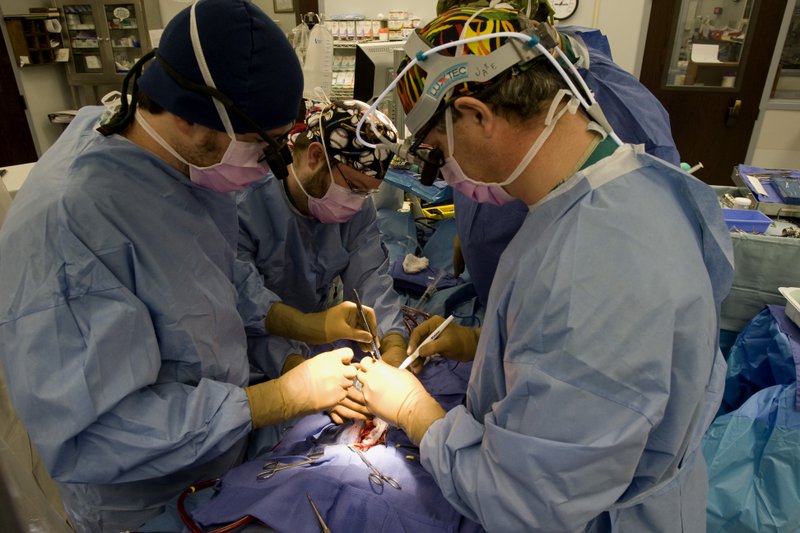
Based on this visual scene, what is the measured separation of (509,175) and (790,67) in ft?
16.7

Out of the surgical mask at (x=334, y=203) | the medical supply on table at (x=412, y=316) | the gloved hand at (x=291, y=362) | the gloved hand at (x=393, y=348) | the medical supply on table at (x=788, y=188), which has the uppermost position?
the surgical mask at (x=334, y=203)

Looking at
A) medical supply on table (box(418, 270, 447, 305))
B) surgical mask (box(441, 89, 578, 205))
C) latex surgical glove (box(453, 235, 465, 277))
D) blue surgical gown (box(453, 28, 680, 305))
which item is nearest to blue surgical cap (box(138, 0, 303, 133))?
surgical mask (box(441, 89, 578, 205))

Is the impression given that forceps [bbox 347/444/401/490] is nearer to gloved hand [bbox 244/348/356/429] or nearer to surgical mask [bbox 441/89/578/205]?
gloved hand [bbox 244/348/356/429]

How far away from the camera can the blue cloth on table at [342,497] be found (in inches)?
48.4

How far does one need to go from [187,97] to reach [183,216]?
12.8 inches

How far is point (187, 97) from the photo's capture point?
47.1 inches

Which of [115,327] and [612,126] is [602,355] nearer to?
[115,327]

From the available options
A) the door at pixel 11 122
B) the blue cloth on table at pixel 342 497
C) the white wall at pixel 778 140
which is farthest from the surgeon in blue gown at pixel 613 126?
the door at pixel 11 122

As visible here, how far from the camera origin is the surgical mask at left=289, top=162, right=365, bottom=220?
2014mm

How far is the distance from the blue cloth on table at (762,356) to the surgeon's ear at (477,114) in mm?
1651

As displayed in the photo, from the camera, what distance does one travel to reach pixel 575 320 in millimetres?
933

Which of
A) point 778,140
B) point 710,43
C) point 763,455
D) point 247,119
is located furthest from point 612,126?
point 778,140

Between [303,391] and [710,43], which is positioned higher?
[710,43]

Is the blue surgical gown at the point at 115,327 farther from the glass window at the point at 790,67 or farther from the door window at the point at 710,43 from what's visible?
the glass window at the point at 790,67
